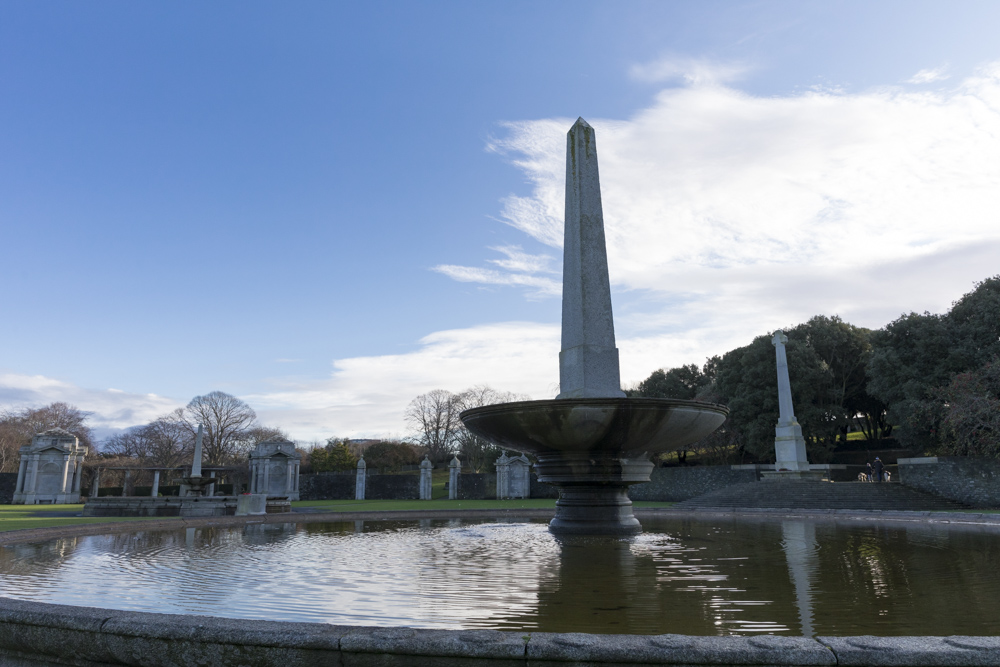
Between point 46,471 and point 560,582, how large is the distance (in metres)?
42.0

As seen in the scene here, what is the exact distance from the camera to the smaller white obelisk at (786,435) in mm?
27766

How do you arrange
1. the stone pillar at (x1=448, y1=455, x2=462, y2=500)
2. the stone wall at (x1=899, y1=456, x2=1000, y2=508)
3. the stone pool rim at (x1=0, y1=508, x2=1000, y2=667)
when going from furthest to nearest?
the stone pillar at (x1=448, y1=455, x2=462, y2=500), the stone wall at (x1=899, y1=456, x2=1000, y2=508), the stone pool rim at (x1=0, y1=508, x2=1000, y2=667)

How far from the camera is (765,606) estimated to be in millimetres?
3908

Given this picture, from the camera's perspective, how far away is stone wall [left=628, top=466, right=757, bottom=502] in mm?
30094

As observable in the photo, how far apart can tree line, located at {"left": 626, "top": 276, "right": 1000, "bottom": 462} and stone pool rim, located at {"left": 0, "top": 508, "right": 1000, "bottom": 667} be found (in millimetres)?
23671

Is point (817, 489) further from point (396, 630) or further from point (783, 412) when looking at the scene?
point (396, 630)

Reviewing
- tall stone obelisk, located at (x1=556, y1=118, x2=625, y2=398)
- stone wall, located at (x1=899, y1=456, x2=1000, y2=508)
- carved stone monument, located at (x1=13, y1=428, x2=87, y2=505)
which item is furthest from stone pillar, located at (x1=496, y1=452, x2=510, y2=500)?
tall stone obelisk, located at (x1=556, y1=118, x2=625, y2=398)

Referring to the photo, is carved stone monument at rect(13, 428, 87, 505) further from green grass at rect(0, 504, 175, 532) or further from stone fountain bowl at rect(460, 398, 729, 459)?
stone fountain bowl at rect(460, 398, 729, 459)

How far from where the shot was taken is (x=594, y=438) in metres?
7.46

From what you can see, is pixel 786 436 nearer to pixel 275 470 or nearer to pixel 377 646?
pixel 377 646

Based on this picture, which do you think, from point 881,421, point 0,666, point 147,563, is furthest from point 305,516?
point 881,421

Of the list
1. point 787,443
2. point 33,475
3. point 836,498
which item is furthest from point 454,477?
point 33,475

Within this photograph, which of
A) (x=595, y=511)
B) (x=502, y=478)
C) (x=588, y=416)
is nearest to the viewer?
(x=588, y=416)

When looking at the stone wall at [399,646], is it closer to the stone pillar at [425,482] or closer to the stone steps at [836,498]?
the stone steps at [836,498]
